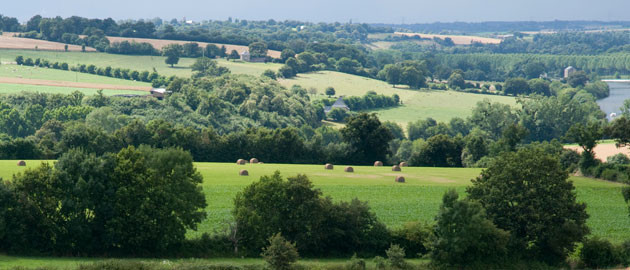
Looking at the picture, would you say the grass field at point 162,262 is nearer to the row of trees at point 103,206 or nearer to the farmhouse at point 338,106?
the row of trees at point 103,206

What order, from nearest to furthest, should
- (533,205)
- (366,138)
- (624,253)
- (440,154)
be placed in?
1. (624,253)
2. (533,205)
3. (366,138)
4. (440,154)

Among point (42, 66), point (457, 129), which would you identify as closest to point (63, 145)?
point (457, 129)

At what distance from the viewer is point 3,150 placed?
259ft

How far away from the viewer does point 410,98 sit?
592 feet

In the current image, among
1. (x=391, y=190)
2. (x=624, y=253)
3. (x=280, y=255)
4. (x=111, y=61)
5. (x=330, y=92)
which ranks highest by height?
(x=280, y=255)

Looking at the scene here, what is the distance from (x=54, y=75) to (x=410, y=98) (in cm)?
7571

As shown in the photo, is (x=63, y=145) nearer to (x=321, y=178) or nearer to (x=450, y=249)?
(x=321, y=178)

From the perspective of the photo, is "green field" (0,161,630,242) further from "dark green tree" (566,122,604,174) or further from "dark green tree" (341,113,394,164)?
"dark green tree" (341,113,394,164)

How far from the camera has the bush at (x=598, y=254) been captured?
147 feet

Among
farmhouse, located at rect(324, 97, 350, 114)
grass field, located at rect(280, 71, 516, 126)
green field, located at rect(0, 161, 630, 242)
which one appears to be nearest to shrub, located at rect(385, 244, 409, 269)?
green field, located at rect(0, 161, 630, 242)

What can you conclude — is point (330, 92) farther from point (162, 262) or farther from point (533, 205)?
point (162, 262)

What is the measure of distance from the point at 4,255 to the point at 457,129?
111 m

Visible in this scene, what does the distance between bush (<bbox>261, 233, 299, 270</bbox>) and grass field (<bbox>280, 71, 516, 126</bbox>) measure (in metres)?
111

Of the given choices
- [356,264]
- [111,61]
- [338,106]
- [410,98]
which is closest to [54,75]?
[111,61]
